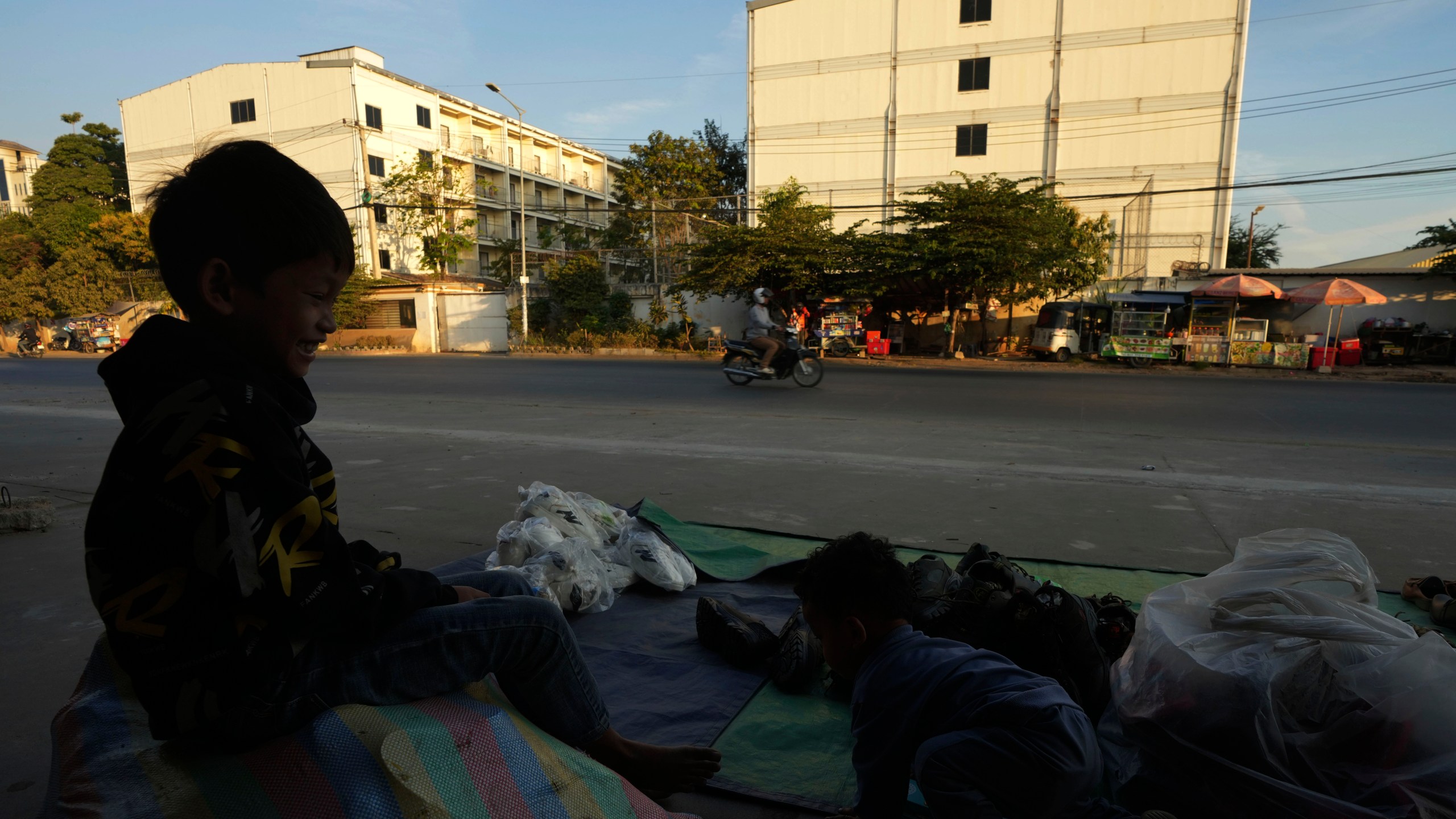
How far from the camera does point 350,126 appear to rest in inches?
1300

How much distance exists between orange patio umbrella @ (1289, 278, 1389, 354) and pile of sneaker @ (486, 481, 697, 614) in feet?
68.5

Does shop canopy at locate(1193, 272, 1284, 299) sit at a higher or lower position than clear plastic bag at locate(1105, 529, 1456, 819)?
higher

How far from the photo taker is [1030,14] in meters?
26.7

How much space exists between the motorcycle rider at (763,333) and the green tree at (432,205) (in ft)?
69.3

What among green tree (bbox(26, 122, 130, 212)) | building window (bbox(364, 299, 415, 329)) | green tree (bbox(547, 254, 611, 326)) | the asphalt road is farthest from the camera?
green tree (bbox(26, 122, 130, 212))

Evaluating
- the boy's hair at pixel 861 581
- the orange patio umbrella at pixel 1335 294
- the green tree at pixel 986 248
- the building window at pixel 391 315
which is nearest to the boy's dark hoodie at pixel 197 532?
the boy's hair at pixel 861 581

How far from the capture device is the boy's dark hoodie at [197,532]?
1.16 meters

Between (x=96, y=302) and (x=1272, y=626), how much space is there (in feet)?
147

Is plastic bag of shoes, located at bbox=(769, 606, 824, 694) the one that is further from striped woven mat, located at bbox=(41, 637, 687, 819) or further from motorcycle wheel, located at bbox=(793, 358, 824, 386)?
motorcycle wheel, located at bbox=(793, 358, 824, 386)

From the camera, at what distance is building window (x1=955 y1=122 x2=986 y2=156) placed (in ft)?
90.6

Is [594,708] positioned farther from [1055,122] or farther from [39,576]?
[1055,122]

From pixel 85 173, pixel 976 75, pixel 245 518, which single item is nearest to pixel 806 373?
pixel 245 518

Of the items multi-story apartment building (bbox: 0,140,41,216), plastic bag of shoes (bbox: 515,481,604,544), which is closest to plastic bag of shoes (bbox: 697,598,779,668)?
plastic bag of shoes (bbox: 515,481,604,544)

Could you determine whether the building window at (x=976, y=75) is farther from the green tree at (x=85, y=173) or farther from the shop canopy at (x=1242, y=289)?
the green tree at (x=85, y=173)
